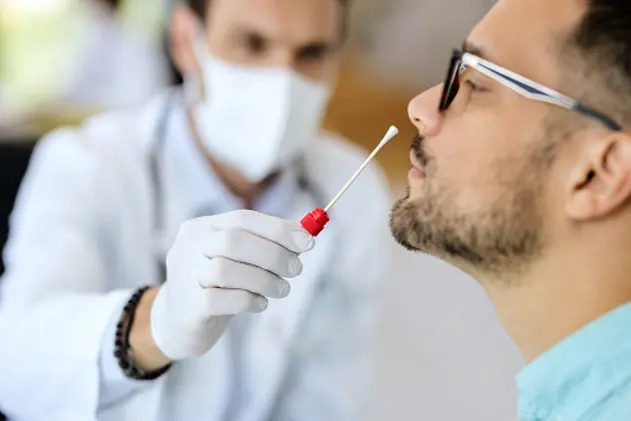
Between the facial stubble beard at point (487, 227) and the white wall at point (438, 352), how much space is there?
20cm

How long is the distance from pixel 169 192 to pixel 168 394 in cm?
25

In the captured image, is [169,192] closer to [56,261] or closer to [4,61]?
[56,261]

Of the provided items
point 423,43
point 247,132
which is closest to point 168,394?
point 247,132

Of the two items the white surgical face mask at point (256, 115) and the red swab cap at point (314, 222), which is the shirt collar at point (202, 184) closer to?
the white surgical face mask at point (256, 115)

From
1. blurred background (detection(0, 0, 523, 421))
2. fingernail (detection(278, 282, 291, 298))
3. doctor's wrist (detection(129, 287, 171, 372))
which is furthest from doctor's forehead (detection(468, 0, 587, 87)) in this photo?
doctor's wrist (detection(129, 287, 171, 372))

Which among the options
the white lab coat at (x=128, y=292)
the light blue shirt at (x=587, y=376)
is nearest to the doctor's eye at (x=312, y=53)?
the white lab coat at (x=128, y=292)

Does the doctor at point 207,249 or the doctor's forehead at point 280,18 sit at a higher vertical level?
the doctor's forehead at point 280,18

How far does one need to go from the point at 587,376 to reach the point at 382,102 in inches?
18.1

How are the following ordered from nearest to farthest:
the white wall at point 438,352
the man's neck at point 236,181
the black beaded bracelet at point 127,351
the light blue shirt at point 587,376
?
the light blue shirt at point 587,376
the black beaded bracelet at point 127,351
the white wall at point 438,352
the man's neck at point 236,181

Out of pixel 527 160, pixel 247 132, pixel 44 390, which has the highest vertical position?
pixel 527 160

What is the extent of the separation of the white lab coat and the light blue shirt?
0.97ft

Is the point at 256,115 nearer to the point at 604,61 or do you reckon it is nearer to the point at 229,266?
the point at 229,266

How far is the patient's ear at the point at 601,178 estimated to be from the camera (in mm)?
646

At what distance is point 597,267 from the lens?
0.67 m
